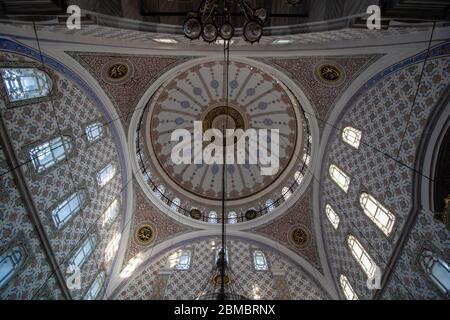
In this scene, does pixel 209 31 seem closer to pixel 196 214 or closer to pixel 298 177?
pixel 298 177

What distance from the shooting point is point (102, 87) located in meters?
7.57

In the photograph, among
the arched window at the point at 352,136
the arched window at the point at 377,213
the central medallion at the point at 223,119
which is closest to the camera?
the arched window at the point at 377,213

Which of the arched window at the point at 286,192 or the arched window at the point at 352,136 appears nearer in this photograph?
the arched window at the point at 352,136

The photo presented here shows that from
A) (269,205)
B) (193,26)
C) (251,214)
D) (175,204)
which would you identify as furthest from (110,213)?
(193,26)

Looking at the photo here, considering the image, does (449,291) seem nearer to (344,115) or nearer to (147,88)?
(344,115)

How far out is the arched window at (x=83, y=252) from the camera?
6578 millimetres

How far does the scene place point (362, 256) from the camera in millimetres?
6797

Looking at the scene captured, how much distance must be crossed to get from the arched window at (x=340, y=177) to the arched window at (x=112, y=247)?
23.0 ft

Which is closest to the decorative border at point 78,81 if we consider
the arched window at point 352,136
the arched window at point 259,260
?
the arched window at point 259,260

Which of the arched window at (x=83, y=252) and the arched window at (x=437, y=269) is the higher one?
the arched window at (x=437, y=269)

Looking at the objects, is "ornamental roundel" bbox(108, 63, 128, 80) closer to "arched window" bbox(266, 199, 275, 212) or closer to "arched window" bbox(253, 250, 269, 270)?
"arched window" bbox(266, 199, 275, 212)

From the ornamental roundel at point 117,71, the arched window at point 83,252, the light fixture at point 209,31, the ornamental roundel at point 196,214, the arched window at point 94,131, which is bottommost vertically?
the ornamental roundel at point 196,214

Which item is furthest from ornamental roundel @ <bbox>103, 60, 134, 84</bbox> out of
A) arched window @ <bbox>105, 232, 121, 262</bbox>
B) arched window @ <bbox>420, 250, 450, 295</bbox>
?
arched window @ <bbox>420, 250, 450, 295</bbox>

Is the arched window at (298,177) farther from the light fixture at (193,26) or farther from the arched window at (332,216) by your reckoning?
the light fixture at (193,26)
